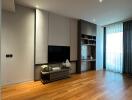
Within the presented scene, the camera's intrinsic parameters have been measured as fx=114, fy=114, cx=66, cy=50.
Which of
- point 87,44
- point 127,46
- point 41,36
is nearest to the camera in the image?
point 41,36

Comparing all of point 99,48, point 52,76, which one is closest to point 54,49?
point 52,76

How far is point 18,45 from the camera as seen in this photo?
12.4ft

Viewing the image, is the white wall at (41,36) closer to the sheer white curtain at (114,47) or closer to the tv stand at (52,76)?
the tv stand at (52,76)

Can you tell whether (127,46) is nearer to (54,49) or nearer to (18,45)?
(54,49)

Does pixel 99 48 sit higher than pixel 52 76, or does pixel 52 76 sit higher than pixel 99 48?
pixel 99 48

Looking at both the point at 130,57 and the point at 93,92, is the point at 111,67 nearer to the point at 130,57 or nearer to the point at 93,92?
the point at 130,57

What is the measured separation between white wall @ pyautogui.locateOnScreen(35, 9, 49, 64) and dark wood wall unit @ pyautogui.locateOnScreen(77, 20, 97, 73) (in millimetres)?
1762

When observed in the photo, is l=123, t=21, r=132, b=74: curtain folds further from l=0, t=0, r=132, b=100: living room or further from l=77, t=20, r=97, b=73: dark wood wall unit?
l=77, t=20, r=97, b=73: dark wood wall unit

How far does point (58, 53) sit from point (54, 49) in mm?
247

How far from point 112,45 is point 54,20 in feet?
11.4

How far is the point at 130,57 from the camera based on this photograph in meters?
5.36

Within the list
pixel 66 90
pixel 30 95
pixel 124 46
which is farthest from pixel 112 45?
pixel 30 95

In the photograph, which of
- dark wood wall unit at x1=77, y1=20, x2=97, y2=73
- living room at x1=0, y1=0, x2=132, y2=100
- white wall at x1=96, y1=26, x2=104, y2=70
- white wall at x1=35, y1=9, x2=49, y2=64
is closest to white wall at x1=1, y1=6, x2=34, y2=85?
living room at x1=0, y1=0, x2=132, y2=100

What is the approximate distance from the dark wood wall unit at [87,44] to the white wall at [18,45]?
2.30 meters
